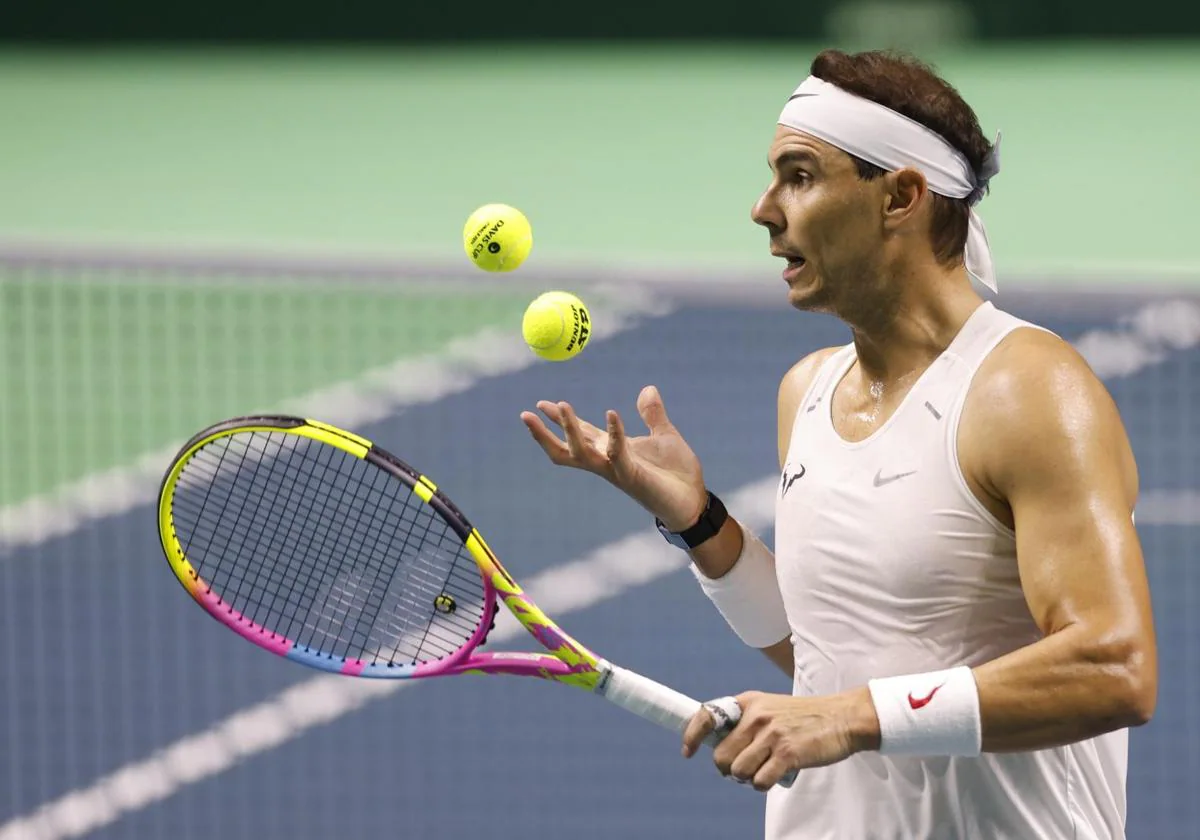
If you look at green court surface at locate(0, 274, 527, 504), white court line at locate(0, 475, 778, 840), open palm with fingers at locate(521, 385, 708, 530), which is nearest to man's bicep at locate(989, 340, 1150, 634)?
open palm with fingers at locate(521, 385, 708, 530)

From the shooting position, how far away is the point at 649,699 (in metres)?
2.88

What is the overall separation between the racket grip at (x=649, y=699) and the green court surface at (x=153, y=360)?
129 inches

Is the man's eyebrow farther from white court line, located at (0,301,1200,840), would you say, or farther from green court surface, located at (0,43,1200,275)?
green court surface, located at (0,43,1200,275)

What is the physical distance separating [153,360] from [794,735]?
4.54m

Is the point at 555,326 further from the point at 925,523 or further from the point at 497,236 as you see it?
the point at 925,523

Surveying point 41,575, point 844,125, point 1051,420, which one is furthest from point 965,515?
point 41,575

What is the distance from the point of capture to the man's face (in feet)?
9.12

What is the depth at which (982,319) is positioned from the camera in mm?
2715

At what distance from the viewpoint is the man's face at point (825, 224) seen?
2.78 meters

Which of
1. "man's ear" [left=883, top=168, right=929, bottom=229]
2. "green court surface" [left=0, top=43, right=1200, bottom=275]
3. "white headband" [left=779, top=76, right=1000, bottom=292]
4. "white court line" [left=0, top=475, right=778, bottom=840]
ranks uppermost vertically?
"white headband" [left=779, top=76, right=1000, bottom=292]

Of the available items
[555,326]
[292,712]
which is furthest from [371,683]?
[555,326]

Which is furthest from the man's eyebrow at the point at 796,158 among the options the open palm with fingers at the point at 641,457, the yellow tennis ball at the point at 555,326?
the yellow tennis ball at the point at 555,326

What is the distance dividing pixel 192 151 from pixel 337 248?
2835 millimetres

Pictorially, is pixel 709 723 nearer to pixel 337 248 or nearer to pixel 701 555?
pixel 701 555
